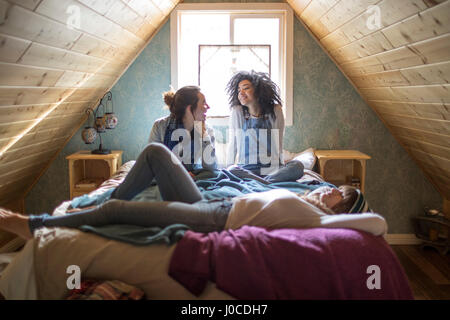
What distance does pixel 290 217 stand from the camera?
1729 millimetres

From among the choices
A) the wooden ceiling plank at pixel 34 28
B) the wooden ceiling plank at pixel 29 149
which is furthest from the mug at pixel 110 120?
the wooden ceiling plank at pixel 34 28

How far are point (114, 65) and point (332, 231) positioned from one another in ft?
7.16

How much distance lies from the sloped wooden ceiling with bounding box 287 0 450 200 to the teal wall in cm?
11

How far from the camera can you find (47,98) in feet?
8.05

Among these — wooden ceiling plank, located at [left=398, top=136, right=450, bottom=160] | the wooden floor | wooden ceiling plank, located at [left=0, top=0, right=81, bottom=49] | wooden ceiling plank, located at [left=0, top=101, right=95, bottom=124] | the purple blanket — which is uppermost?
wooden ceiling plank, located at [left=0, top=0, right=81, bottom=49]

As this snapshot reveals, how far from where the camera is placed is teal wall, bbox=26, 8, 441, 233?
3547 millimetres

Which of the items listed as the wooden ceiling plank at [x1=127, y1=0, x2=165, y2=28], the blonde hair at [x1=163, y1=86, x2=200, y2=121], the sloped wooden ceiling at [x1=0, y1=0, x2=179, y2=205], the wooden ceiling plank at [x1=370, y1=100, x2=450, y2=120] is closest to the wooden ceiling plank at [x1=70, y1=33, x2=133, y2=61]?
the sloped wooden ceiling at [x1=0, y1=0, x2=179, y2=205]

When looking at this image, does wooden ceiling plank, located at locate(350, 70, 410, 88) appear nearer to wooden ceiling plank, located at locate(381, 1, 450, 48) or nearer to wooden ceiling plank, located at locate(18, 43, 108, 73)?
wooden ceiling plank, located at locate(381, 1, 450, 48)

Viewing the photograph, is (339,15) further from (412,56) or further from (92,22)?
(92,22)

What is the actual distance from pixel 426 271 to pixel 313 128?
1.42 metres

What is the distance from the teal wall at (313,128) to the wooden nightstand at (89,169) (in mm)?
151

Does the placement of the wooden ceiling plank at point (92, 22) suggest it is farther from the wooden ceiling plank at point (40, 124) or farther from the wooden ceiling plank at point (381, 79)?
the wooden ceiling plank at point (381, 79)

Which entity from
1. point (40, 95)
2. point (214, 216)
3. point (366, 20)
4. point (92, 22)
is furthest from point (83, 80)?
point (366, 20)

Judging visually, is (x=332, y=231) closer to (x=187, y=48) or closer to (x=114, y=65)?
(x=114, y=65)
